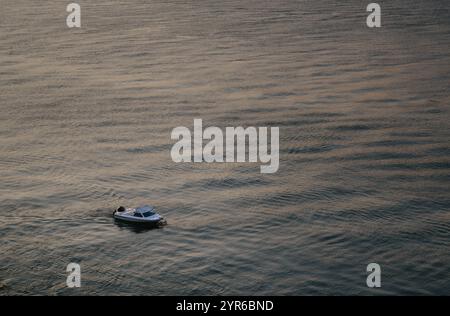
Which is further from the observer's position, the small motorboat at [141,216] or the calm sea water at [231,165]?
the small motorboat at [141,216]

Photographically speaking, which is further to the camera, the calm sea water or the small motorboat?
the small motorboat

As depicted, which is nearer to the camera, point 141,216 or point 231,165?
point 141,216

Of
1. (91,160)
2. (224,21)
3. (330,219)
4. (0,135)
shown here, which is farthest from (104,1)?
(330,219)

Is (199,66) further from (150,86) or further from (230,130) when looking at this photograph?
(230,130)

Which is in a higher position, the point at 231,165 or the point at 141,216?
the point at 231,165
